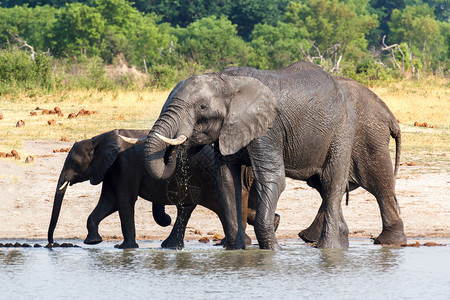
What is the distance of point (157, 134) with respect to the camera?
6.95 meters

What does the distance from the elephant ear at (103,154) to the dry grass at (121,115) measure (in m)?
4.86

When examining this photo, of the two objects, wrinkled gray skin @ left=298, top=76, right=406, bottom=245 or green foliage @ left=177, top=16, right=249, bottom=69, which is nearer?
wrinkled gray skin @ left=298, top=76, right=406, bottom=245

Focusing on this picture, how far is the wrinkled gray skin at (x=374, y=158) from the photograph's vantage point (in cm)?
841

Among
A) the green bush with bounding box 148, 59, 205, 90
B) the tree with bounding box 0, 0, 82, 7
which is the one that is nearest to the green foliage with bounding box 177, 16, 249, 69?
the green bush with bounding box 148, 59, 205, 90

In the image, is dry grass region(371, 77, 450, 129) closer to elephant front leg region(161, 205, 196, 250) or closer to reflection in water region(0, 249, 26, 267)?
elephant front leg region(161, 205, 196, 250)

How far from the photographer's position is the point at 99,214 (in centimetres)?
855

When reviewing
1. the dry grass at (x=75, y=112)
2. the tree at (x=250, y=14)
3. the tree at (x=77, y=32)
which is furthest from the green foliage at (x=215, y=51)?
the tree at (x=250, y=14)

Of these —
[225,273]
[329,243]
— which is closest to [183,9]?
[329,243]

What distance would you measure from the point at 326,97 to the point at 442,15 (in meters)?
67.3

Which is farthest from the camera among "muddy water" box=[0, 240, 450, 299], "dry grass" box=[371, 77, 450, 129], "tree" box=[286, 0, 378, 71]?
"tree" box=[286, 0, 378, 71]

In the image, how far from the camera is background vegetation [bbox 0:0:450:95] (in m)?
24.6

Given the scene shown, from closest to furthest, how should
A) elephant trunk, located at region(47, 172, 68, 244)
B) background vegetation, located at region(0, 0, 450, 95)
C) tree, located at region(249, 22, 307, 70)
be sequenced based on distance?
elephant trunk, located at region(47, 172, 68, 244) < background vegetation, located at region(0, 0, 450, 95) < tree, located at region(249, 22, 307, 70)

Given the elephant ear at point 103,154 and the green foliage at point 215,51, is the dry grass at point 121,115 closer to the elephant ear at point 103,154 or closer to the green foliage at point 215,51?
the elephant ear at point 103,154

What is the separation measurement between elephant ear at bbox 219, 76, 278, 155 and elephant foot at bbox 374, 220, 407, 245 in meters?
1.83
